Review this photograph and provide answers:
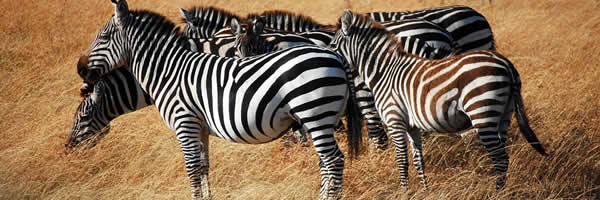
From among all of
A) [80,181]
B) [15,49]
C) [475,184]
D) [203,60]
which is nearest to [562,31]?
[475,184]

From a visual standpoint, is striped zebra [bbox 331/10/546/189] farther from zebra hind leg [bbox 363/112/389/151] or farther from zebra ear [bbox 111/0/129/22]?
zebra ear [bbox 111/0/129/22]

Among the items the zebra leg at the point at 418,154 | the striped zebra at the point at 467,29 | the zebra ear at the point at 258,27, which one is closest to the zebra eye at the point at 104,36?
the zebra ear at the point at 258,27

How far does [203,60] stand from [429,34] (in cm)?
287

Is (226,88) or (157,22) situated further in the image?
(157,22)

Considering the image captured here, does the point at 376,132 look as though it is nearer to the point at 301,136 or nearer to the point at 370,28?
the point at 301,136

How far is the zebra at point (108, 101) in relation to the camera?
5754mm

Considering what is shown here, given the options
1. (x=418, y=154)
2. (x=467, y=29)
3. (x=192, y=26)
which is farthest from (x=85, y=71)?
(x=467, y=29)

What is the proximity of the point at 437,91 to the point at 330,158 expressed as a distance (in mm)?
1021

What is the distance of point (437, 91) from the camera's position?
4.34 metres

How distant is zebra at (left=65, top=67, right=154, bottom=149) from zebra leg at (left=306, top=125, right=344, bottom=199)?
7.56 feet

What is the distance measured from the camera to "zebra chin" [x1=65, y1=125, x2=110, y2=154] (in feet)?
19.7

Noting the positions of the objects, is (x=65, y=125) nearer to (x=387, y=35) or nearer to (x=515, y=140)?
(x=387, y=35)

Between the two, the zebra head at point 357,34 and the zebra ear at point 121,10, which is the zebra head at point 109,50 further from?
the zebra head at point 357,34

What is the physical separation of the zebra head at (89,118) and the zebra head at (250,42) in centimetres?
165
